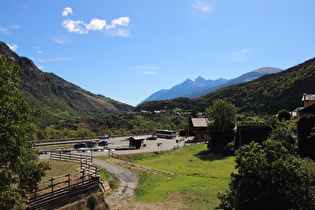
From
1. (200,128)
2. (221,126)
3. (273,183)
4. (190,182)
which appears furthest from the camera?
(200,128)

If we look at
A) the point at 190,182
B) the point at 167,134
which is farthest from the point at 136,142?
the point at 190,182

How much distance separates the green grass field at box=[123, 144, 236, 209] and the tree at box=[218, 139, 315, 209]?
7277 mm

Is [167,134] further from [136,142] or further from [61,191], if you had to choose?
[61,191]

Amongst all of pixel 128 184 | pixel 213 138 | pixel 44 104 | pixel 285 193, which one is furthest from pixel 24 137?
pixel 44 104

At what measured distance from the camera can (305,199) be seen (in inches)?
495

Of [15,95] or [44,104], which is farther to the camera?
[44,104]

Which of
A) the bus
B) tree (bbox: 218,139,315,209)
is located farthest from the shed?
tree (bbox: 218,139,315,209)

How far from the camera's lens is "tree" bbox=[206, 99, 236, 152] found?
5172 cm

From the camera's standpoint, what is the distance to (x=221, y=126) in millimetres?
52906

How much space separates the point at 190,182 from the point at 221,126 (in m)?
27.2

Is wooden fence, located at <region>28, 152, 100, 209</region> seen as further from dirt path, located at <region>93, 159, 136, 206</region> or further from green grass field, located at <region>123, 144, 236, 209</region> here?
green grass field, located at <region>123, 144, 236, 209</region>

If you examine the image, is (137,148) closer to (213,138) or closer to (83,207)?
(213,138)

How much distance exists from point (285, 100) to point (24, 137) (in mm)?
139532

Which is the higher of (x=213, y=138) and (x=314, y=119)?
(x=314, y=119)
